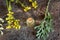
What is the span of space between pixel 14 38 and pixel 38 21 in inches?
15.2

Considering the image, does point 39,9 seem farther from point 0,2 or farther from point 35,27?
point 0,2

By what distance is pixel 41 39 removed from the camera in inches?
86.4

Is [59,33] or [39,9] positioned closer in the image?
[59,33]

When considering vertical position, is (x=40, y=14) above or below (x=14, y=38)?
above

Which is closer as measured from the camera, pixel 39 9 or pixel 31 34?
pixel 31 34

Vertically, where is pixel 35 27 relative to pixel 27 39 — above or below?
above

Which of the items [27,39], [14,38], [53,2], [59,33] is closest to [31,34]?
[27,39]

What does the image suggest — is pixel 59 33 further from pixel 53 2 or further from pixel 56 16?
pixel 53 2

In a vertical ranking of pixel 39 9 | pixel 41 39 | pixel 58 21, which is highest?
pixel 39 9

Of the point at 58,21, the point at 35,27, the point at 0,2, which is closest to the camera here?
the point at 35,27

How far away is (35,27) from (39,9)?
39cm

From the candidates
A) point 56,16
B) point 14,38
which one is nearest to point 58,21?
point 56,16

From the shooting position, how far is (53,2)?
8.05 feet

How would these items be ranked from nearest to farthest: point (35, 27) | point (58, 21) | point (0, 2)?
point (35, 27), point (58, 21), point (0, 2)
